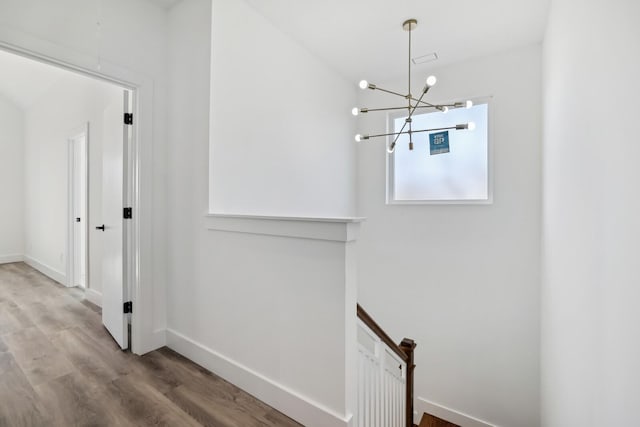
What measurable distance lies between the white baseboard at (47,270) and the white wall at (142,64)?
2820 mm

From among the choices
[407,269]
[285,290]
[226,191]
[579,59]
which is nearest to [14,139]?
[226,191]

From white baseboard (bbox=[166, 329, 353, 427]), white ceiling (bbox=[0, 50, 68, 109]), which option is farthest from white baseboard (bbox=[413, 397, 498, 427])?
white ceiling (bbox=[0, 50, 68, 109])

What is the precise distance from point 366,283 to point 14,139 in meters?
7.02

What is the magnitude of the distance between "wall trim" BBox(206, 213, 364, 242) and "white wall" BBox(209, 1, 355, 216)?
0.78ft

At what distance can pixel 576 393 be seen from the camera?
4.85 ft

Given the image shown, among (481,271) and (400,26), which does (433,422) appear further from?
(400,26)

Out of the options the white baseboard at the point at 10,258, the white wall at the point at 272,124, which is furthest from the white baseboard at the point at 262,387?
the white baseboard at the point at 10,258

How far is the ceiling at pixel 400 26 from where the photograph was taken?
2.50 metres

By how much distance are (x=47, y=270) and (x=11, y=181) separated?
2311 millimetres

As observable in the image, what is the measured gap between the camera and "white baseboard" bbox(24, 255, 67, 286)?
4.11 meters

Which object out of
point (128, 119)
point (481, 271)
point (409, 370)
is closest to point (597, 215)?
point (409, 370)

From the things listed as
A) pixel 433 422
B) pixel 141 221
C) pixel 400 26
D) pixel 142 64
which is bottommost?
pixel 433 422

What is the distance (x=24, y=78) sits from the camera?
14.6ft

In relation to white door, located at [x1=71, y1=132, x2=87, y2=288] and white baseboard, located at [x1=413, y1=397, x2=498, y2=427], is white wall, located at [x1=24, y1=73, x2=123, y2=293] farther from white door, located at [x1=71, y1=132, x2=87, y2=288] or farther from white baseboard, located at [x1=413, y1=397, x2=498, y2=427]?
white baseboard, located at [x1=413, y1=397, x2=498, y2=427]
